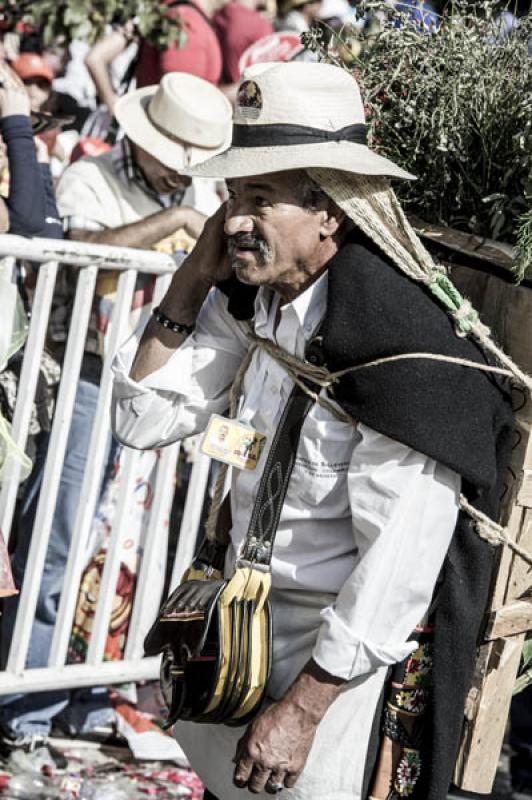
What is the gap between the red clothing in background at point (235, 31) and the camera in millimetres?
6258

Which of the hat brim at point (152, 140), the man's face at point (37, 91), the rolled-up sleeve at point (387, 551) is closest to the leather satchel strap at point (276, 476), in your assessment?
the rolled-up sleeve at point (387, 551)

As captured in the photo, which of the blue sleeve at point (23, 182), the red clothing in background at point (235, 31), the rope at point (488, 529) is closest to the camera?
the rope at point (488, 529)

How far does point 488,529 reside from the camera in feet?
7.48

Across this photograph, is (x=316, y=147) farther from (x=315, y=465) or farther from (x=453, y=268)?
(x=315, y=465)

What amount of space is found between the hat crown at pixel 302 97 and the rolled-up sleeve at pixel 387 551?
616 millimetres

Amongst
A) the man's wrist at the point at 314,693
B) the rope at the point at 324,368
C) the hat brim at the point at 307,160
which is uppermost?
the hat brim at the point at 307,160

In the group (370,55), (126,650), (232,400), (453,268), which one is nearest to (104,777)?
(126,650)

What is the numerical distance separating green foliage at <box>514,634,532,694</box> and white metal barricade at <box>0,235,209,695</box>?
1721mm

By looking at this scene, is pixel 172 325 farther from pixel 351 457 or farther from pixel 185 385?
pixel 351 457

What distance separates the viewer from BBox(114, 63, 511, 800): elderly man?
2158 mm

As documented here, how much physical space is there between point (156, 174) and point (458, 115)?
93.5 inches

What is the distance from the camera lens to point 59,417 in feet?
12.5

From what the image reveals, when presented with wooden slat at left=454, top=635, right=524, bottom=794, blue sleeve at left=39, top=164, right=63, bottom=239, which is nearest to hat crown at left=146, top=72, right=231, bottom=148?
blue sleeve at left=39, top=164, right=63, bottom=239

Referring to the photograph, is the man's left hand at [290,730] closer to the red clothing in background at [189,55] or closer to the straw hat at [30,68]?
the straw hat at [30,68]
